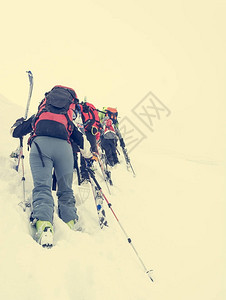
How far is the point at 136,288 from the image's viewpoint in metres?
3.32

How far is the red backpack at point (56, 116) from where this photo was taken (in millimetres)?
3998

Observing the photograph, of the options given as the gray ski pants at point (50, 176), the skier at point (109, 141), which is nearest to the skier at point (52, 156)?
the gray ski pants at point (50, 176)

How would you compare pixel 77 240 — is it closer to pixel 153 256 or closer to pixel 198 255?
pixel 153 256

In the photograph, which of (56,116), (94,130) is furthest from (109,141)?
(56,116)

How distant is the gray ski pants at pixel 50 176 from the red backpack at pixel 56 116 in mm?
118

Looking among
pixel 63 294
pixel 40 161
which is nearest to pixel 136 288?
pixel 63 294

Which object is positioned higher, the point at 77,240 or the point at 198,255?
the point at 198,255

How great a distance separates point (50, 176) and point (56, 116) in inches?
38.8

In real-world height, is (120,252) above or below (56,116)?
below

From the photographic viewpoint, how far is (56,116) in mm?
4113

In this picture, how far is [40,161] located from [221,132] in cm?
3897

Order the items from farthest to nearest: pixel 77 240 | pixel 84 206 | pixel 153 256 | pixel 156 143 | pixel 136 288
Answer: pixel 156 143
pixel 84 206
pixel 153 256
pixel 77 240
pixel 136 288

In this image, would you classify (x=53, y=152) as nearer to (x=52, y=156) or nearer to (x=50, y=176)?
(x=52, y=156)

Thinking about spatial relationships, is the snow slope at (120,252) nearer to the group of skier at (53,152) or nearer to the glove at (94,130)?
the group of skier at (53,152)
